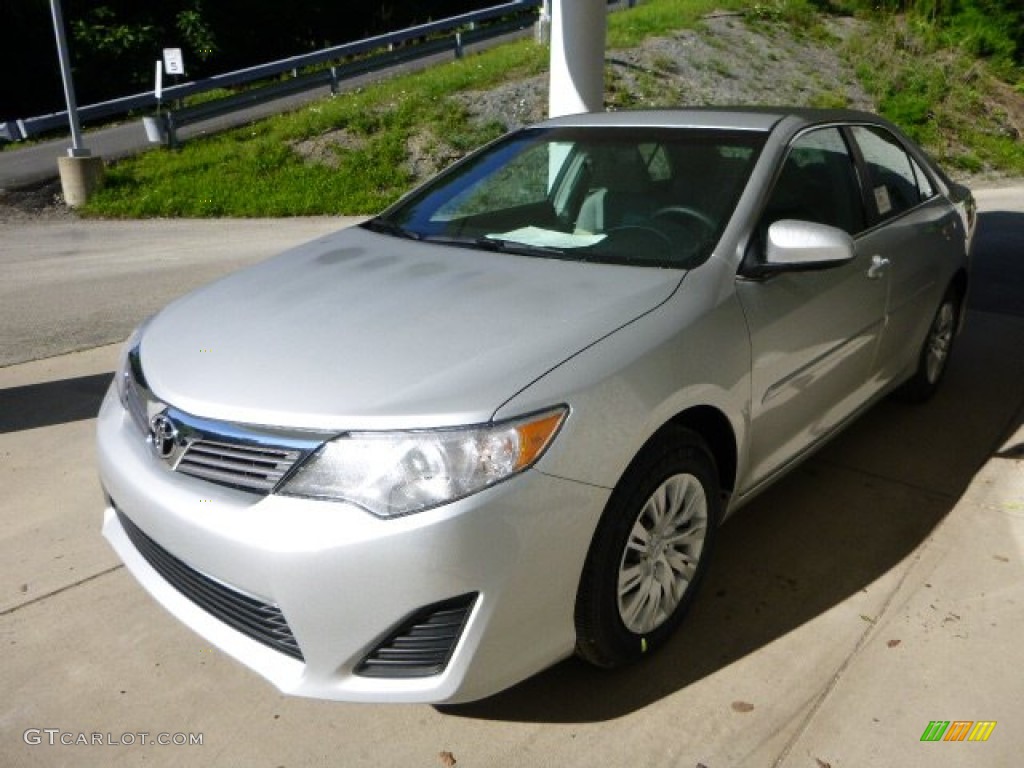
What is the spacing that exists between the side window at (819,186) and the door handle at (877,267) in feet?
0.44

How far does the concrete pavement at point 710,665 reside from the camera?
7.77ft

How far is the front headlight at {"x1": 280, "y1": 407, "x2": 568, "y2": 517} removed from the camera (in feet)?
6.82

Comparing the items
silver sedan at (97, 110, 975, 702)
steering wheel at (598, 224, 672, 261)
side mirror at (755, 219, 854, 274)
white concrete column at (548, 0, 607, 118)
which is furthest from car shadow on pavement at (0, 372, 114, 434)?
white concrete column at (548, 0, 607, 118)

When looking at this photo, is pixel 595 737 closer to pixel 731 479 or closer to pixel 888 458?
pixel 731 479

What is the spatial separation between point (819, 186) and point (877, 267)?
1.25 ft

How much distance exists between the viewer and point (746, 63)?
18.0 meters

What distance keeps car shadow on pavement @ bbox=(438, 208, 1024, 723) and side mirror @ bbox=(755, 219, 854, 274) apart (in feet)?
3.44

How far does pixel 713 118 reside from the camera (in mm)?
3545

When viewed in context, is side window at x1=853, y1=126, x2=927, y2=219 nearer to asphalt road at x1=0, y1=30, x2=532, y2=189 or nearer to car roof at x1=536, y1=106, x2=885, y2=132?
car roof at x1=536, y1=106, x2=885, y2=132

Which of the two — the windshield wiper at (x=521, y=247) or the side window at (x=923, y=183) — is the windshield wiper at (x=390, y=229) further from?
the side window at (x=923, y=183)

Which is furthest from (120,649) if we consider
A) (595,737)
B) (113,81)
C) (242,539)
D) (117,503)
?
(113,81)

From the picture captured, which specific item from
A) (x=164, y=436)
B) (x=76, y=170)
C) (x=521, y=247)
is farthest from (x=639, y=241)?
(x=76, y=170)

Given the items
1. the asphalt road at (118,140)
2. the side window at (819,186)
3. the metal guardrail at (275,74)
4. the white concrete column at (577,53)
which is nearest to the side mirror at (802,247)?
the side window at (819,186)

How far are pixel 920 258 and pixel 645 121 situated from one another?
1367 mm
